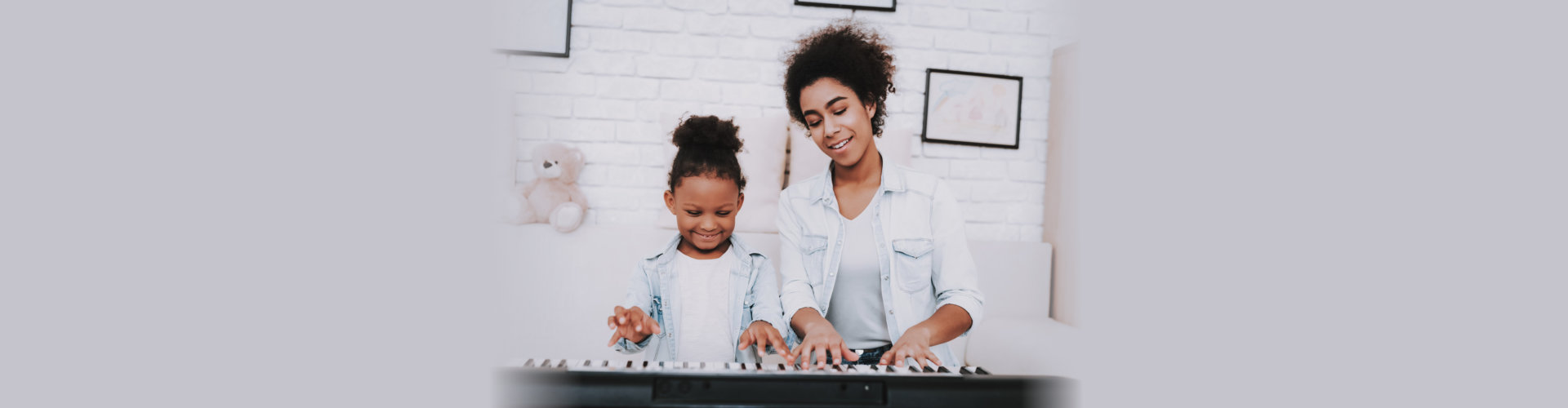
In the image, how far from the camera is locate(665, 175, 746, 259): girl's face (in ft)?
2.49

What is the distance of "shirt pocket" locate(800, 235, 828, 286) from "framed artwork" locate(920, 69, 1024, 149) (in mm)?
232

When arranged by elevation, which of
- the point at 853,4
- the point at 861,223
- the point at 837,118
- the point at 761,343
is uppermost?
the point at 853,4

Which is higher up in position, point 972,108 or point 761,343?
point 972,108

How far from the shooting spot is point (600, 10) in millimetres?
677

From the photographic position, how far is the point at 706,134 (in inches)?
30.2

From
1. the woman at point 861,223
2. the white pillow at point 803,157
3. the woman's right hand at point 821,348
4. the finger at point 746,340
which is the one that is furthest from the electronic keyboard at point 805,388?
the white pillow at point 803,157

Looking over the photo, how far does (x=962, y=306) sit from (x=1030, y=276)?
0.33 metres

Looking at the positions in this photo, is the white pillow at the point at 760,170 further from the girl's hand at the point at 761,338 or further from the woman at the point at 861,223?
the girl's hand at the point at 761,338

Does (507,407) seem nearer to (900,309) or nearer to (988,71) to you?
(900,309)

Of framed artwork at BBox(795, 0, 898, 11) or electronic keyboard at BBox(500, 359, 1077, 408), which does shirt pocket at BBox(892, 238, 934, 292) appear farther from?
electronic keyboard at BBox(500, 359, 1077, 408)

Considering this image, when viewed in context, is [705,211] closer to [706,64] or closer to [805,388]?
[706,64]

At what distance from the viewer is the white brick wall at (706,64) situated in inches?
26.2

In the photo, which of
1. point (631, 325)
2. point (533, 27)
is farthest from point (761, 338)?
point (533, 27)

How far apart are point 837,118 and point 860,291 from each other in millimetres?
205
